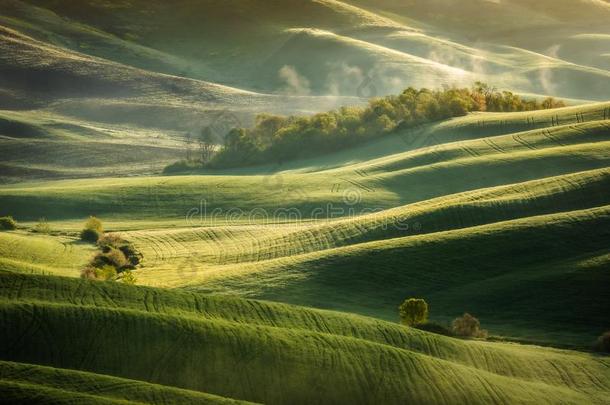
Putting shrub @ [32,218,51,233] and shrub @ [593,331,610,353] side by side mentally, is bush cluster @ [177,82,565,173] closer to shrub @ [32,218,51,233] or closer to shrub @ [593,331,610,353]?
shrub @ [32,218,51,233]

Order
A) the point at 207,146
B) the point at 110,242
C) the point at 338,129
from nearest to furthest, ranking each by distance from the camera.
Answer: the point at 110,242 < the point at 338,129 < the point at 207,146

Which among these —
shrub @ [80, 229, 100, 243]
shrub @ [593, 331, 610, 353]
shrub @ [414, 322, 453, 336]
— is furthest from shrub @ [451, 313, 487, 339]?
shrub @ [80, 229, 100, 243]

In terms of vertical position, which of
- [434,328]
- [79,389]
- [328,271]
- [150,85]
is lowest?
[434,328]

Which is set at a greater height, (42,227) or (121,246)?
(121,246)

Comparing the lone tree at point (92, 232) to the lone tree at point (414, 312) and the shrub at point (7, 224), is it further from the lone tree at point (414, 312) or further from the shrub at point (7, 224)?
the lone tree at point (414, 312)

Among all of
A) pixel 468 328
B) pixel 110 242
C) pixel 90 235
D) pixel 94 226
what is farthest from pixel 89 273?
pixel 468 328

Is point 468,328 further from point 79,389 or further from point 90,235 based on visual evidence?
point 90,235
